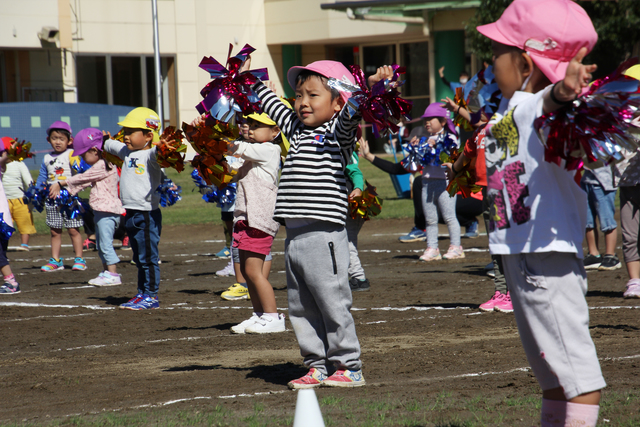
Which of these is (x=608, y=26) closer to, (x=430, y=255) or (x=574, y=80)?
(x=430, y=255)

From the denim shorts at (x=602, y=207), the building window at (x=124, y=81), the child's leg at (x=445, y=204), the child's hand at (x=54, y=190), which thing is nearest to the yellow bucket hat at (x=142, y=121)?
the child's hand at (x=54, y=190)

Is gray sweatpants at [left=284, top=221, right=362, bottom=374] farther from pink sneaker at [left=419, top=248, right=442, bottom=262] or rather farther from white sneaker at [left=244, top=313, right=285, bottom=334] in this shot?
pink sneaker at [left=419, top=248, right=442, bottom=262]

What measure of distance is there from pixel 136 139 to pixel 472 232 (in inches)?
307

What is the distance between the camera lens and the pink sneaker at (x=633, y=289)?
301 inches

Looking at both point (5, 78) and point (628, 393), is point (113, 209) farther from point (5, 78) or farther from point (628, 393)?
point (5, 78)

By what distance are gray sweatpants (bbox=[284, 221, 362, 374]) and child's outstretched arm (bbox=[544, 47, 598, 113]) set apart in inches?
71.9

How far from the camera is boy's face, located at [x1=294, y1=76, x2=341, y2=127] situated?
471 centimetres

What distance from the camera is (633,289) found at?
769 centimetres

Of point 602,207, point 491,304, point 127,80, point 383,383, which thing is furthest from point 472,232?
point 127,80

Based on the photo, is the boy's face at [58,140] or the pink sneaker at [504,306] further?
the boy's face at [58,140]

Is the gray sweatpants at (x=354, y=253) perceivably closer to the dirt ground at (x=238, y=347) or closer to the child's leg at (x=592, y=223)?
the dirt ground at (x=238, y=347)

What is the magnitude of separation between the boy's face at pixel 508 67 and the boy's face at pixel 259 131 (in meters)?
3.51

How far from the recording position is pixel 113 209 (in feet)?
32.2

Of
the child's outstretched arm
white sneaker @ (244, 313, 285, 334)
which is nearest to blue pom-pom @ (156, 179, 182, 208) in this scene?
white sneaker @ (244, 313, 285, 334)
